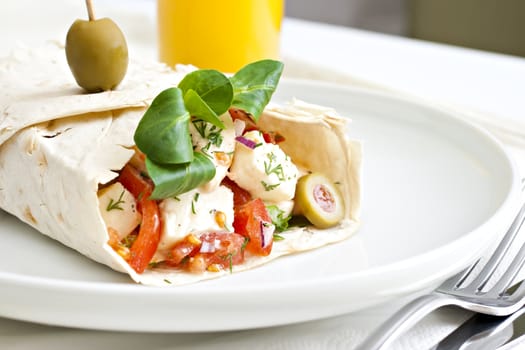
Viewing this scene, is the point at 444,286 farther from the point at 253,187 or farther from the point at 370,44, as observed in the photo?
the point at 370,44

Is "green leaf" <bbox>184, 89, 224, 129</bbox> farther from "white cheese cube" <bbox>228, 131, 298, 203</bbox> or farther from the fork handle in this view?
the fork handle

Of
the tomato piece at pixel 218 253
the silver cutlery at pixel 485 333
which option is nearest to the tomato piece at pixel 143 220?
the tomato piece at pixel 218 253

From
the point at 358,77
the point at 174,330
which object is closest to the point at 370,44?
the point at 358,77

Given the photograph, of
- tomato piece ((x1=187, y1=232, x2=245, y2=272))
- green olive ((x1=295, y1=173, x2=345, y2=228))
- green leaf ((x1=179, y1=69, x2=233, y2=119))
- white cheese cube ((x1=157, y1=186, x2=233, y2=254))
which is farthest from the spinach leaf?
green olive ((x1=295, y1=173, x2=345, y2=228))

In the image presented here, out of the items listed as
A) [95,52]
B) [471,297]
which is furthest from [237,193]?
[471,297]

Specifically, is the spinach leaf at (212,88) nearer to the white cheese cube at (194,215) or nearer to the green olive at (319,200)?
the white cheese cube at (194,215)

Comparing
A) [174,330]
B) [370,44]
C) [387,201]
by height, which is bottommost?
[370,44]

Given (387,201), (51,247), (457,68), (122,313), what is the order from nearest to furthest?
(122,313) < (51,247) < (387,201) < (457,68)
